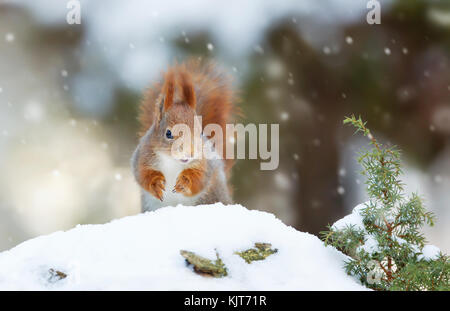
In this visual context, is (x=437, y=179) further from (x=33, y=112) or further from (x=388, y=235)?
(x=33, y=112)

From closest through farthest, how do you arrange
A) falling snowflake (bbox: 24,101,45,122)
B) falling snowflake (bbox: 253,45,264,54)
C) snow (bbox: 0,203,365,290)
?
1. snow (bbox: 0,203,365,290)
2. falling snowflake (bbox: 253,45,264,54)
3. falling snowflake (bbox: 24,101,45,122)

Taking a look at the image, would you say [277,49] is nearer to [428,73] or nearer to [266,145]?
[266,145]

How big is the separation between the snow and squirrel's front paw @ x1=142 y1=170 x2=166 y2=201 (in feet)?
1.43

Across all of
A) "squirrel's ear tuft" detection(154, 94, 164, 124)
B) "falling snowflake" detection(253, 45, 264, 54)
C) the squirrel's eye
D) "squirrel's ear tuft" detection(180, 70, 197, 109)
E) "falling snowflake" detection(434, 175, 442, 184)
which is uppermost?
"falling snowflake" detection(253, 45, 264, 54)

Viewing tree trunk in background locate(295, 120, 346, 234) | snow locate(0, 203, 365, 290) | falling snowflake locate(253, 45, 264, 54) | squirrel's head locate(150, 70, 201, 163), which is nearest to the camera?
snow locate(0, 203, 365, 290)

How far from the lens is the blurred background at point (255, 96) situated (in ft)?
6.19

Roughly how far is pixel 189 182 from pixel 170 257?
0.63 m

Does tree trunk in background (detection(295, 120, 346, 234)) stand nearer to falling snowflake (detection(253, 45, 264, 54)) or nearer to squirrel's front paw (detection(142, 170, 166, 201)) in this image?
falling snowflake (detection(253, 45, 264, 54))

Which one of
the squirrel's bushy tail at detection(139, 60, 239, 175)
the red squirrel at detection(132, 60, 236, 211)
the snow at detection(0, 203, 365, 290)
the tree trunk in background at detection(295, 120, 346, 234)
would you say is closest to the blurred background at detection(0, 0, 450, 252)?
the tree trunk in background at detection(295, 120, 346, 234)

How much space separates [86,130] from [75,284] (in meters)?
1.63

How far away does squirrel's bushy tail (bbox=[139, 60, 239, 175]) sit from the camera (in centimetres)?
163

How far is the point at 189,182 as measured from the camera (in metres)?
1.36

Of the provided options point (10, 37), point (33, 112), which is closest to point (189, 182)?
point (33, 112)

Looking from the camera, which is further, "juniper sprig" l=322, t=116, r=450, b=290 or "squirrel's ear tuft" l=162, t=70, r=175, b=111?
"squirrel's ear tuft" l=162, t=70, r=175, b=111
